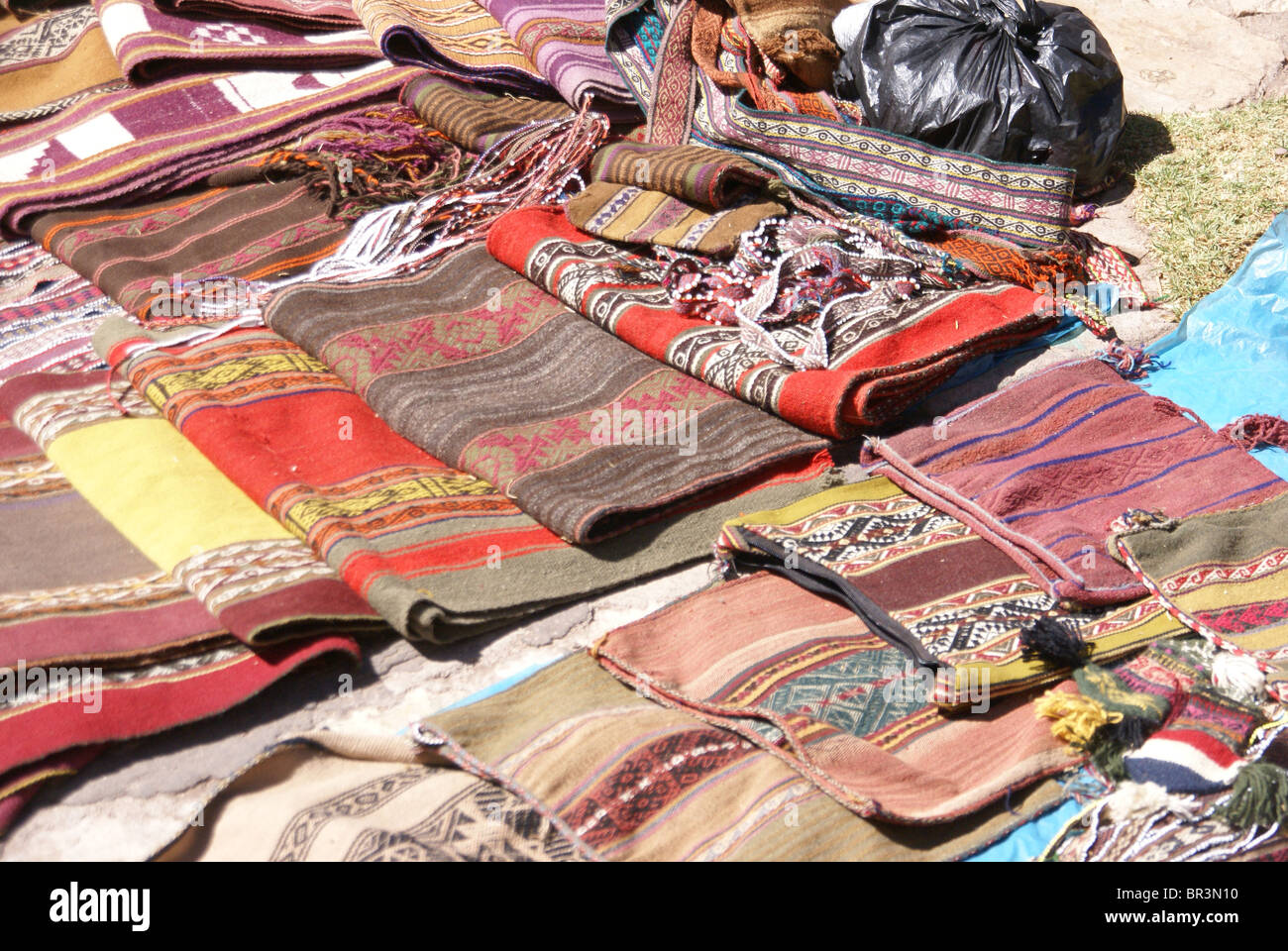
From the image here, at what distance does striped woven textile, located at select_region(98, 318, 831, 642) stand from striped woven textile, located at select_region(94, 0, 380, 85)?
223 centimetres

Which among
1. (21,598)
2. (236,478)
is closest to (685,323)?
(236,478)

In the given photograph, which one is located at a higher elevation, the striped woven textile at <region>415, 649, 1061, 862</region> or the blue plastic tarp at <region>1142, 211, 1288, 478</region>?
the blue plastic tarp at <region>1142, 211, 1288, 478</region>

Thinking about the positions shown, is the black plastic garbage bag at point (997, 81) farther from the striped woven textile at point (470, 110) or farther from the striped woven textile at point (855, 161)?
the striped woven textile at point (470, 110)

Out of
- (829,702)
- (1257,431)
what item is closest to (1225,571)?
(1257,431)

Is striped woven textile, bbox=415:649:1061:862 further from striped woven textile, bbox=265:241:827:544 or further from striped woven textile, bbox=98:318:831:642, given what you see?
striped woven textile, bbox=265:241:827:544

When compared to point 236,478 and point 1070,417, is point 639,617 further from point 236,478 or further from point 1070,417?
point 1070,417

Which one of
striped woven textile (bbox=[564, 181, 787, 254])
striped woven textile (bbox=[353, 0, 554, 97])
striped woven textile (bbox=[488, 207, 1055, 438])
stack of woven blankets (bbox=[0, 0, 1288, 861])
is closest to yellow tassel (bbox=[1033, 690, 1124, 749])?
stack of woven blankets (bbox=[0, 0, 1288, 861])

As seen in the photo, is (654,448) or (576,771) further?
(654,448)

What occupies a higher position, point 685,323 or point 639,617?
point 685,323

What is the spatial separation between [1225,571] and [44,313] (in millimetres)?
4093

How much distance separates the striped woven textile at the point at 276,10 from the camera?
18.5 feet

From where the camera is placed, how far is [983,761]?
2.43m

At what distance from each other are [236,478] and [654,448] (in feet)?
3.96

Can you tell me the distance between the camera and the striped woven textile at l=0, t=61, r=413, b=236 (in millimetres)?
4758
